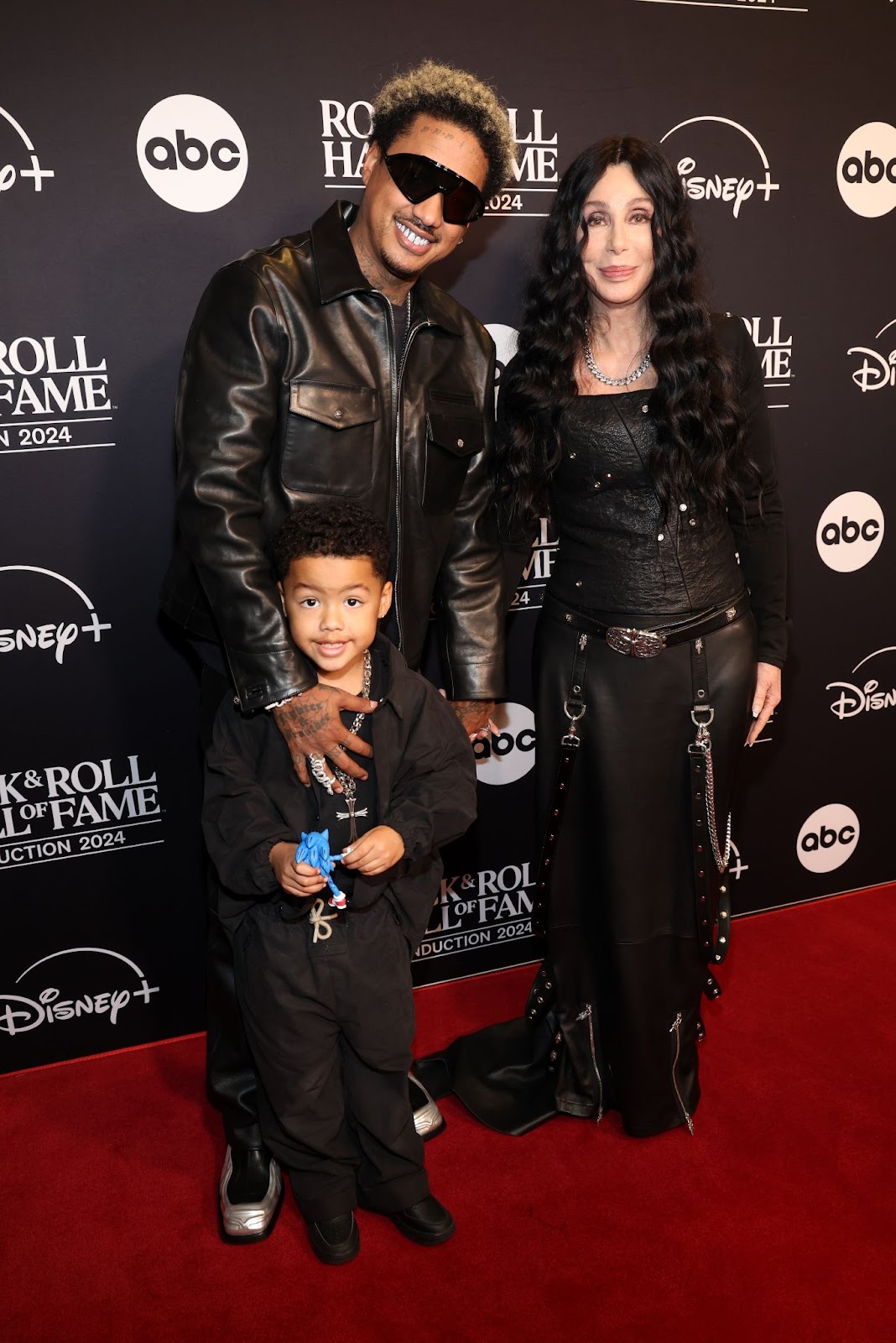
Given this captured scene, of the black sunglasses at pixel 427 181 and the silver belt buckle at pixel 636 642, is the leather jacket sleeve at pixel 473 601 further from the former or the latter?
the black sunglasses at pixel 427 181

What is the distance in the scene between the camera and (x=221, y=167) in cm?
246

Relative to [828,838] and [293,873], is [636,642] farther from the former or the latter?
[828,838]

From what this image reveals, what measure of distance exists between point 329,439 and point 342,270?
0.33 meters

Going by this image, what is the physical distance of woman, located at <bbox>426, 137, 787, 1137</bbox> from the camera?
2.23 m

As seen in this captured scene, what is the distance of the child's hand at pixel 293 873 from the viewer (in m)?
1.89

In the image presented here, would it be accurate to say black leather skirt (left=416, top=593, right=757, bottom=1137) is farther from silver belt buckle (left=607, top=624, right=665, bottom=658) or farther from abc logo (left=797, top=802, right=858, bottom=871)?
abc logo (left=797, top=802, right=858, bottom=871)

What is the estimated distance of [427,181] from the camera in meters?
2.03

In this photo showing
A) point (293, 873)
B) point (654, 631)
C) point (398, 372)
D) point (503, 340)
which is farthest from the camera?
point (503, 340)

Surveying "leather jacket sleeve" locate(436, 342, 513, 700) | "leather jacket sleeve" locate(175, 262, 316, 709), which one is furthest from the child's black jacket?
"leather jacket sleeve" locate(436, 342, 513, 700)

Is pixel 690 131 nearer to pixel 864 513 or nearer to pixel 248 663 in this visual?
pixel 864 513

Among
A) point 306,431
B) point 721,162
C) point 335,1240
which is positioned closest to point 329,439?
point 306,431

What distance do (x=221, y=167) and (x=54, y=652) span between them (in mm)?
1202

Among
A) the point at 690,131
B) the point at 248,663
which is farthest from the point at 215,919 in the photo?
the point at 690,131

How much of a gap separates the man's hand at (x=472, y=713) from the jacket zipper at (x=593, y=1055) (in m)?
0.73
